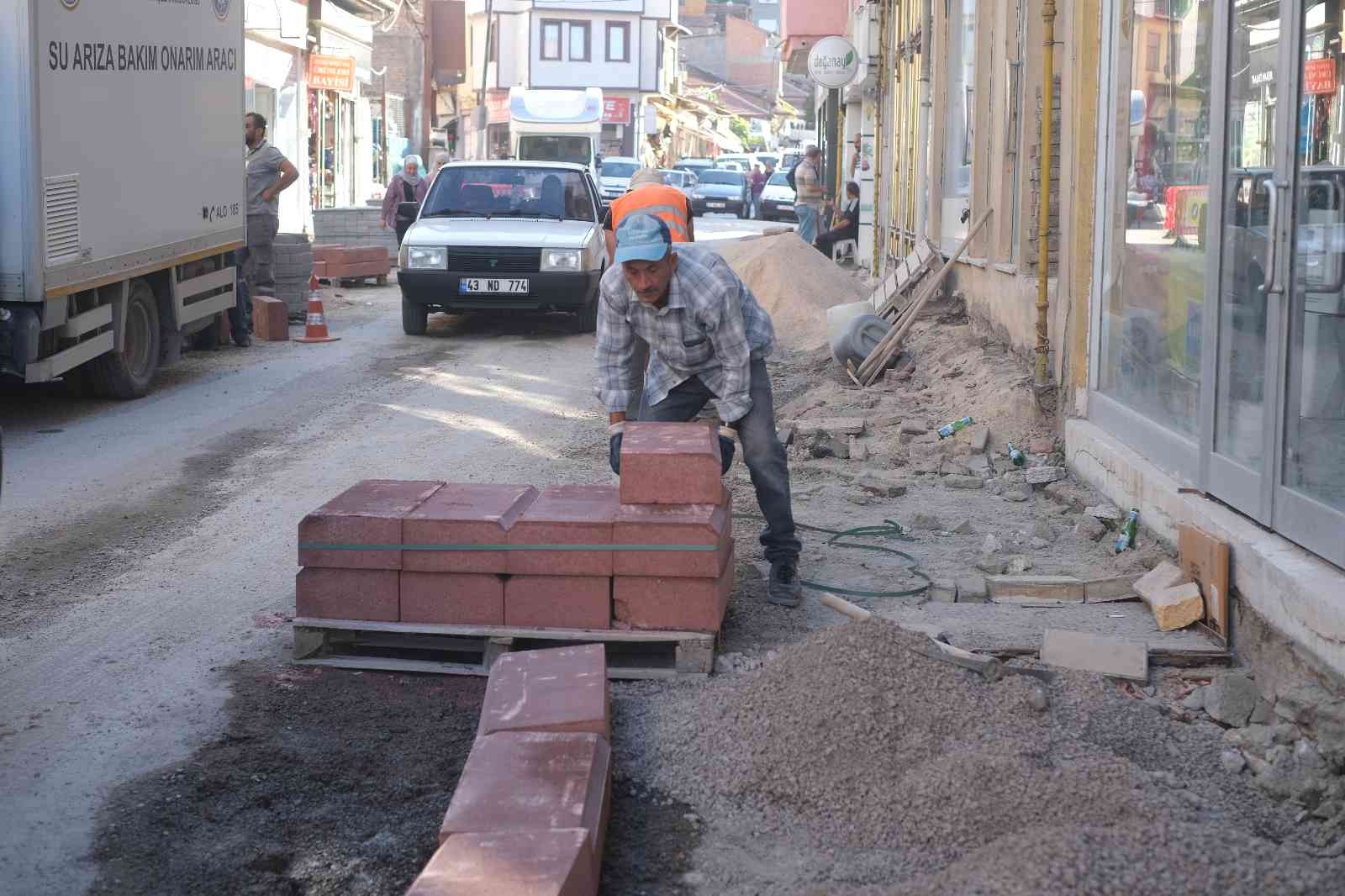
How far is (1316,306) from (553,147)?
33.2 meters

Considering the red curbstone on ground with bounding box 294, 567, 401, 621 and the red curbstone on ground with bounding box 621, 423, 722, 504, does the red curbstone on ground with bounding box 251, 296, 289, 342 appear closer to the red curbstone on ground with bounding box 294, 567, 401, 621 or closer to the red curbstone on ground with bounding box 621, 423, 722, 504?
the red curbstone on ground with bounding box 294, 567, 401, 621

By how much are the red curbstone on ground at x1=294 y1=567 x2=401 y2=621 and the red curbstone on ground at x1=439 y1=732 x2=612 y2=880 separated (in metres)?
1.31

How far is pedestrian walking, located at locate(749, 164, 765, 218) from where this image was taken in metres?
46.1

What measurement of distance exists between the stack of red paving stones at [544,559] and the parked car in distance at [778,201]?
130 ft

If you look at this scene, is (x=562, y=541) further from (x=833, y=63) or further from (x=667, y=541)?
(x=833, y=63)

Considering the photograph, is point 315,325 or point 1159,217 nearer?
point 1159,217

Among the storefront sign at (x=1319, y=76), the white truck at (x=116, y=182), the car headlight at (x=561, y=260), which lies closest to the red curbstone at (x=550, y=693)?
the storefront sign at (x=1319, y=76)

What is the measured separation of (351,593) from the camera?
513cm

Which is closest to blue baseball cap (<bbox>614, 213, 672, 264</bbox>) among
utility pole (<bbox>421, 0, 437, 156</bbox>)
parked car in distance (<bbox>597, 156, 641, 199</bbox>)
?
parked car in distance (<bbox>597, 156, 641, 199</bbox>)

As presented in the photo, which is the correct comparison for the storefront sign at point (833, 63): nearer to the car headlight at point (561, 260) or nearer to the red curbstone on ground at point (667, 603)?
the car headlight at point (561, 260)

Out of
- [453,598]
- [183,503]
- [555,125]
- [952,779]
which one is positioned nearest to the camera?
[952,779]

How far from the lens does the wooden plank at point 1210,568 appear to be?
523 centimetres

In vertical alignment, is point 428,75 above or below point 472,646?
above

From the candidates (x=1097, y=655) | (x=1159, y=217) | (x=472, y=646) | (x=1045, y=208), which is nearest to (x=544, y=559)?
(x=472, y=646)
